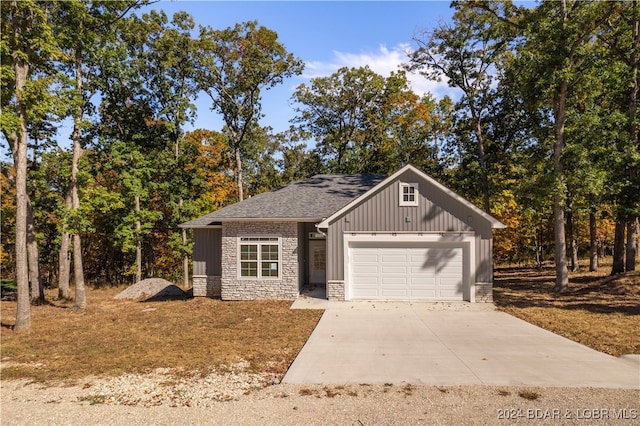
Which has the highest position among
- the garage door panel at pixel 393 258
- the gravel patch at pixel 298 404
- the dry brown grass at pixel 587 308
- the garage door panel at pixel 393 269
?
the garage door panel at pixel 393 258

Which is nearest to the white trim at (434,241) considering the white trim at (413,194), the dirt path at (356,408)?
the white trim at (413,194)

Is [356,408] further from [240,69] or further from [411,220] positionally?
[240,69]

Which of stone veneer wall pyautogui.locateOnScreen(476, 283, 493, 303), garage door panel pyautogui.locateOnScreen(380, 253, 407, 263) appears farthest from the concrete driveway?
garage door panel pyautogui.locateOnScreen(380, 253, 407, 263)

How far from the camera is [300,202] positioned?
1677cm

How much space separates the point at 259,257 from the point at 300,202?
3.29 meters

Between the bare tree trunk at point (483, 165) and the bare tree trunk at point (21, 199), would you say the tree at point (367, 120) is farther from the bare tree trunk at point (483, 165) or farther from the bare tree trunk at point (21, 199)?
the bare tree trunk at point (21, 199)

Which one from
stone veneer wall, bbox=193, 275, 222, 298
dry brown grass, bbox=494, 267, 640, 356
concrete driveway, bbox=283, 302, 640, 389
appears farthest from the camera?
stone veneer wall, bbox=193, 275, 222, 298

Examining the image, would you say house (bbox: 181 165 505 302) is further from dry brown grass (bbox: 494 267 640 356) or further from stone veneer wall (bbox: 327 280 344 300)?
dry brown grass (bbox: 494 267 640 356)

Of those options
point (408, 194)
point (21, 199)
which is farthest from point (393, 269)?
point (21, 199)

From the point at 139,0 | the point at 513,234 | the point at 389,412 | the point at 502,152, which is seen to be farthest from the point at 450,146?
the point at 389,412

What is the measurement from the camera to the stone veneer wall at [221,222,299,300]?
49.6ft

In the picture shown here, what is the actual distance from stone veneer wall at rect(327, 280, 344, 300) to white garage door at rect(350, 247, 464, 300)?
522 millimetres

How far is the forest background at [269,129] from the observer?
14203mm

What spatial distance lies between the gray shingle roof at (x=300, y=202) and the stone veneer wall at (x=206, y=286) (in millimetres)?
2484
